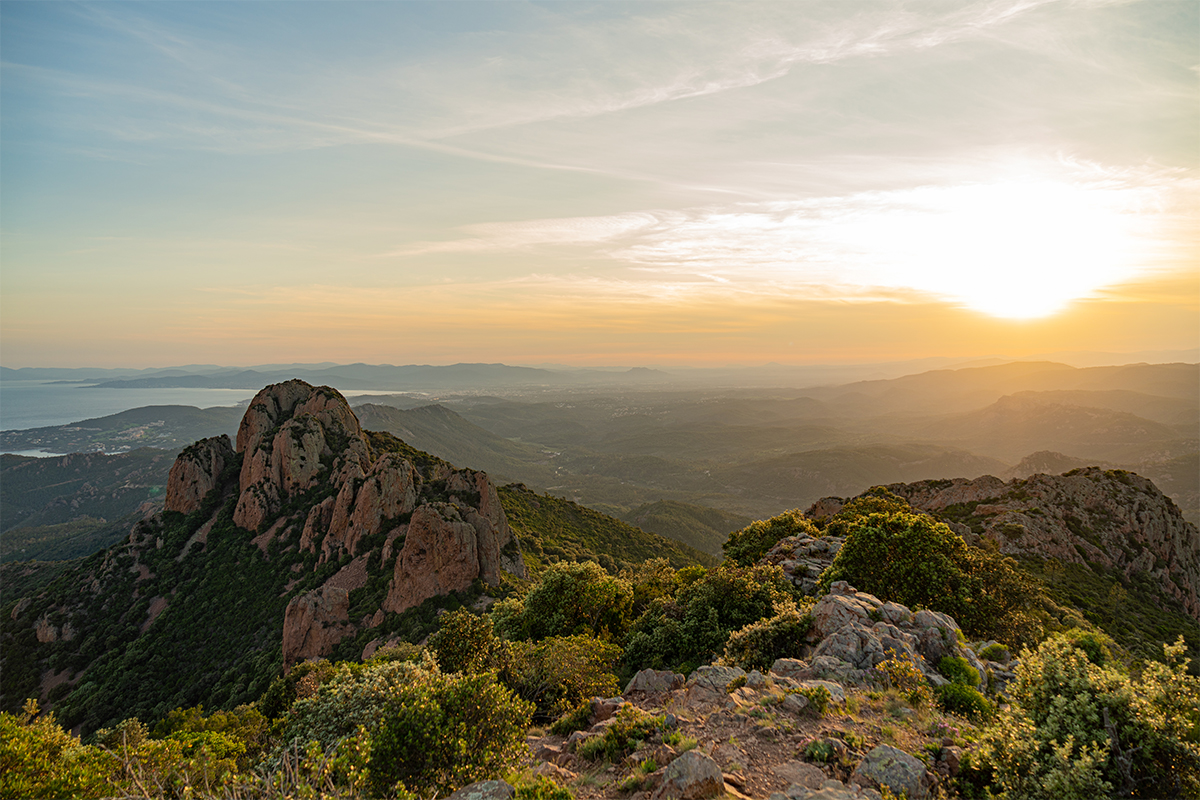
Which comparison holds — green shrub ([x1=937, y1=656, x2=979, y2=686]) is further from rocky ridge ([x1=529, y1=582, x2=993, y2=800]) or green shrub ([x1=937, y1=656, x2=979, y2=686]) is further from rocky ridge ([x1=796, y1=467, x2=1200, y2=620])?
rocky ridge ([x1=796, y1=467, x2=1200, y2=620])

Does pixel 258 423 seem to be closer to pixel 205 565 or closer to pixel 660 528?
pixel 205 565

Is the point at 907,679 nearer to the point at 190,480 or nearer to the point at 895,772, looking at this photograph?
the point at 895,772

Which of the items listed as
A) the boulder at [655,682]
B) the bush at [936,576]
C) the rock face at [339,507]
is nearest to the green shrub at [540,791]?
the boulder at [655,682]

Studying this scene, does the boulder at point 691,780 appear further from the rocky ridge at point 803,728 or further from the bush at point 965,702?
the bush at point 965,702

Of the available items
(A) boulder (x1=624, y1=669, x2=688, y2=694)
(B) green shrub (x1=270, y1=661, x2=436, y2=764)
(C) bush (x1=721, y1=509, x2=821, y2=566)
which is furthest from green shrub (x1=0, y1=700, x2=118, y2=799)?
(C) bush (x1=721, y1=509, x2=821, y2=566)

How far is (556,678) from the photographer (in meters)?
24.6

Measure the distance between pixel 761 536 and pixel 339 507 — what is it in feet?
185

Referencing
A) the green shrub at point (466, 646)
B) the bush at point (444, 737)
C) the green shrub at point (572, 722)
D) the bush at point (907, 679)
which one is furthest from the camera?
the green shrub at point (466, 646)

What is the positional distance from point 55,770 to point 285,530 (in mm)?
58867

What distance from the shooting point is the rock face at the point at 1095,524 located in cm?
6366

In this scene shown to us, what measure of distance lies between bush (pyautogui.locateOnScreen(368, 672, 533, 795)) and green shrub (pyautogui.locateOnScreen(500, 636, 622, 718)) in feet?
27.5

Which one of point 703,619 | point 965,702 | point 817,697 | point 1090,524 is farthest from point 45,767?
point 1090,524

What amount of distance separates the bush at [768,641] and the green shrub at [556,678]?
6936 mm

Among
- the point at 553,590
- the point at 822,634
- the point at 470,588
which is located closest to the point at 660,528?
the point at 470,588
